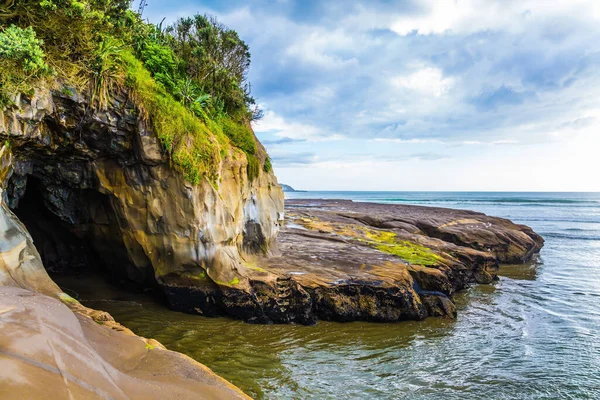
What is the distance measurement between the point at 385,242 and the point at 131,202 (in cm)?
1236

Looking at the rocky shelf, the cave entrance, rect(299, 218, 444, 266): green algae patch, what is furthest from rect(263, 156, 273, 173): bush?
rect(299, 218, 444, 266): green algae patch

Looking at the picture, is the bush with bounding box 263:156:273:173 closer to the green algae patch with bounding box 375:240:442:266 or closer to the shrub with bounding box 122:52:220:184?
the shrub with bounding box 122:52:220:184

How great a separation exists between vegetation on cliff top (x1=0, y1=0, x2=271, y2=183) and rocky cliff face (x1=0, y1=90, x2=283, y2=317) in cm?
38

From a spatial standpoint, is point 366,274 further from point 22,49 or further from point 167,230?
point 22,49

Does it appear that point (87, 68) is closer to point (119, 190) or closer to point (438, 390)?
point (119, 190)

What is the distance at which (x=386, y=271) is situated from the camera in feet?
41.1

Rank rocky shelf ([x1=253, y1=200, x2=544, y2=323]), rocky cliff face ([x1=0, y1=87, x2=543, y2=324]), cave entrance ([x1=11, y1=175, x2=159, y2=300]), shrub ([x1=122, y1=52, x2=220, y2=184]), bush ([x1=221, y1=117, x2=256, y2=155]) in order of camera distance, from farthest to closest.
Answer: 1. bush ([x1=221, y1=117, x2=256, y2=155])
2. rocky shelf ([x1=253, y1=200, x2=544, y2=323])
3. cave entrance ([x1=11, y1=175, x2=159, y2=300])
4. shrub ([x1=122, y1=52, x2=220, y2=184])
5. rocky cliff face ([x1=0, y1=87, x2=543, y2=324])

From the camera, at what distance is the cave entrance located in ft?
35.9

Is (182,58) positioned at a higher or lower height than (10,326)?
higher

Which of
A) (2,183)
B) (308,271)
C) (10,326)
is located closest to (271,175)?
(308,271)

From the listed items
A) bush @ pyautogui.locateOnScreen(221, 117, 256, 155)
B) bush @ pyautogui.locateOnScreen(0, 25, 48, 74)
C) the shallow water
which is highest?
bush @ pyautogui.locateOnScreen(0, 25, 48, 74)

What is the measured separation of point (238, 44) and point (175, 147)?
6.78m

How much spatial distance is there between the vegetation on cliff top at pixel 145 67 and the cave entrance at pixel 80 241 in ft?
10.3

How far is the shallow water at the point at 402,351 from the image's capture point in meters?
7.62
